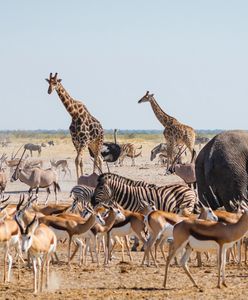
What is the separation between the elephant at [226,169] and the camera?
1852 cm

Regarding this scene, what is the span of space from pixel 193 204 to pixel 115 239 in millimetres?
2225

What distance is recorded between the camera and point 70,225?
1556 cm

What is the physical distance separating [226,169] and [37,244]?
248 inches

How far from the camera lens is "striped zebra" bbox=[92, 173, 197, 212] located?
1930cm

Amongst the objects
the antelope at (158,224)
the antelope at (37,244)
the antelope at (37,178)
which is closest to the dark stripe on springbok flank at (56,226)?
the antelope at (158,224)

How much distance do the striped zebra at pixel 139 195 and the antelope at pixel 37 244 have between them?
5.74 m

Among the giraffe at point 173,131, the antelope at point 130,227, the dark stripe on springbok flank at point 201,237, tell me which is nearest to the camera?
the dark stripe on springbok flank at point 201,237

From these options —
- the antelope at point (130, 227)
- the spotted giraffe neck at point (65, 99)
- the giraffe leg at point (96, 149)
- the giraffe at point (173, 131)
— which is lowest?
the antelope at point (130, 227)

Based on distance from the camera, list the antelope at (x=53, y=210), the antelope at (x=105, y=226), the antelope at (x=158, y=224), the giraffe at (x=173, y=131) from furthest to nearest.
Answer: the giraffe at (x=173, y=131), the antelope at (x=53, y=210), the antelope at (x=105, y=226), the antelope at (x=158, y=224)

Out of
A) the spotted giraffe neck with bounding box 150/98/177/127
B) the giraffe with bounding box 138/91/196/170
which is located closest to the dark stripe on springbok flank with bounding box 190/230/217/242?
the giraffe with bounding box 138/91/196/170

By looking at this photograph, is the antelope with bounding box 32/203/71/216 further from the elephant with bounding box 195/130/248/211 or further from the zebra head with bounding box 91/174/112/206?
the elephant with bounding box 195/130/248/211

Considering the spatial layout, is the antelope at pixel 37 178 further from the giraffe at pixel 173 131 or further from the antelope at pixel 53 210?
the antelope at pixel 53 210

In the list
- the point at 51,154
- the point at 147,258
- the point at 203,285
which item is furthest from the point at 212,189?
the point at 51,154

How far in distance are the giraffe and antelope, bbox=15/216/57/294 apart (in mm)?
17386
